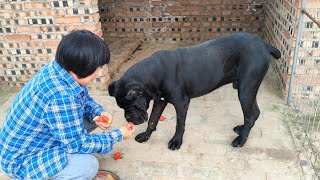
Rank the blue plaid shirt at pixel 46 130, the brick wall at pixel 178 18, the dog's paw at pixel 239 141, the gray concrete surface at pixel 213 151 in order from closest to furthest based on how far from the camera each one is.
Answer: the blue plaid shirt at pixel 46 130 < the gray concrete surface at pixel 213 151 < the dog's paw at pixel 239 141 < the brick wall at pixel 178 18

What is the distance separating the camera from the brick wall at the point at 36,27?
13.4ft

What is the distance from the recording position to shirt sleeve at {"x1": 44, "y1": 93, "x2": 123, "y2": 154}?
209 cm

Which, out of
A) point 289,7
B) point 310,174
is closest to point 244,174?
point 310,174

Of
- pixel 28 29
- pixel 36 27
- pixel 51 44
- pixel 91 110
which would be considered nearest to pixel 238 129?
pixel 91 110

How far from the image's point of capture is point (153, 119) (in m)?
3.45

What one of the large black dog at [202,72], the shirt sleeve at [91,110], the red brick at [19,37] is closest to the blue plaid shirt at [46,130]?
the shirt sleeve at [91,110]

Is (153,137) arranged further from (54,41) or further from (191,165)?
(54,41)

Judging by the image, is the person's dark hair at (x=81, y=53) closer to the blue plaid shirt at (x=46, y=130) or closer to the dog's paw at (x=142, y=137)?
the blue plaid shirt at (x=46, y=130)

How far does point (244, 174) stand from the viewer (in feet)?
9.64

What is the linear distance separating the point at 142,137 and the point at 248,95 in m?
1.23

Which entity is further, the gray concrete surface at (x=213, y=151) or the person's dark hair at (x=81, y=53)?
the gray concrete surface at (x=213, y=151)

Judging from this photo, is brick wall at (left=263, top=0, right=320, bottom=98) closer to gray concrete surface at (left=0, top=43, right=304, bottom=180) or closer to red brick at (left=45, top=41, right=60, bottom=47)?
gray concrete surface at (left=0, top=43, right=304, bottom=180)

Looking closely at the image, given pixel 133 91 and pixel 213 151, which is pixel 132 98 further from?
pixel 213 151

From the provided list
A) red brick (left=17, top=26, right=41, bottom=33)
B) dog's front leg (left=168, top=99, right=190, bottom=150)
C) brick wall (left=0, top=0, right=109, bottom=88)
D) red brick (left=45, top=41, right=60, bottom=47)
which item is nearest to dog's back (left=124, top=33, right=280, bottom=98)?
dog's front leg (left=168, top=99, right=190, bottom=150)
